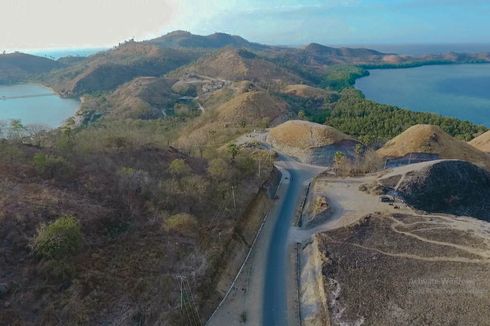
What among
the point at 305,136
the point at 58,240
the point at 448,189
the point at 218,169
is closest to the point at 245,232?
the point at 218,169

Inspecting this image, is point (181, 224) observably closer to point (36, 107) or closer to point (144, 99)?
point (144, 99)

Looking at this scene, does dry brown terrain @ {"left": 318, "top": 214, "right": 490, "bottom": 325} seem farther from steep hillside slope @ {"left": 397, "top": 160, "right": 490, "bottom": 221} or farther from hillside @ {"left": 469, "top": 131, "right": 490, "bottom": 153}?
hillside @ {"left": 469, "top": 131, "right": 490, "bottom": 153}

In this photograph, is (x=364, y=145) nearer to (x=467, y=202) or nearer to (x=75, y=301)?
(x=467, y=202)

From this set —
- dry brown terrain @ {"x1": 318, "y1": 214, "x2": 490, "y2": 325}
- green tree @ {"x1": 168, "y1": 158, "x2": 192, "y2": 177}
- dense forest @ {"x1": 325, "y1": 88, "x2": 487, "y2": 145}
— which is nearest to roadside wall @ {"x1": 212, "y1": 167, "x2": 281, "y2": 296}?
dry brown terrain @ {"x1": 318, "y1": 214, "x2": 490, "y2": 325}

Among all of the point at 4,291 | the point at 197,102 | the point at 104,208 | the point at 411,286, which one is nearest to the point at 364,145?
the point at 411,286

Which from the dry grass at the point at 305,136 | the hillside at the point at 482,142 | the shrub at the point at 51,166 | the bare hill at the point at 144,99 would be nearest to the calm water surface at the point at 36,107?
the bare hill at the point at 144,99

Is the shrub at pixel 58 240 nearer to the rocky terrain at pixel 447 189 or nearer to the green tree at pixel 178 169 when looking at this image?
the green tree at pixel 178 169
